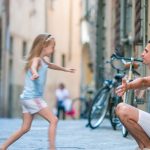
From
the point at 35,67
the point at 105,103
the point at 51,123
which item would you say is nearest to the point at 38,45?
the point at 35,67

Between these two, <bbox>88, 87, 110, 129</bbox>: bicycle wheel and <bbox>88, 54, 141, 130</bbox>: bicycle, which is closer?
<bbox>88, 54, 141, 130</bbox>: bicycle

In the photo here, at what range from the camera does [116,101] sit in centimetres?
1231

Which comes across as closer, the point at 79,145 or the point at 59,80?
the point at 79,145

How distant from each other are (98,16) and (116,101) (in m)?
10.2

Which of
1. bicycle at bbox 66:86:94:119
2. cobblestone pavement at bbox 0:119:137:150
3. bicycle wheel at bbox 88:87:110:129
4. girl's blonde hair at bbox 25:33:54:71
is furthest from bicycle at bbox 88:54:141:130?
bicycle at bbox 66:86:94:119

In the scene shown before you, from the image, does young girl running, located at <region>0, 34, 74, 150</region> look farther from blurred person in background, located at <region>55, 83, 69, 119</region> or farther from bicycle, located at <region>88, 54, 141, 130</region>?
blurred person in background, located at <region>55, 83, 69, 119</region>

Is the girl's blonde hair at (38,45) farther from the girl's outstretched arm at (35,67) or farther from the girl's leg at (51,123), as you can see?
the girl's leg at (51,123)

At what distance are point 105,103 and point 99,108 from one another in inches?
6.3

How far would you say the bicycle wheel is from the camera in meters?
12.7

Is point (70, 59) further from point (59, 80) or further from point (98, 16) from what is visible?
point (98, 16)

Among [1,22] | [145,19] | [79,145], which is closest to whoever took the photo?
[79,145]

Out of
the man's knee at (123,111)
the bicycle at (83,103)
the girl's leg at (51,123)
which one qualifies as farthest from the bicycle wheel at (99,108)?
the bicycle at (83,103)

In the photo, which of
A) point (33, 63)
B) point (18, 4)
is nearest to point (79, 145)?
point (33, 63)

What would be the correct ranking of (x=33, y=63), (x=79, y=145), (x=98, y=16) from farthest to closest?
(x=98, y=16), (x=79, y=145), (x=33, y=63)
